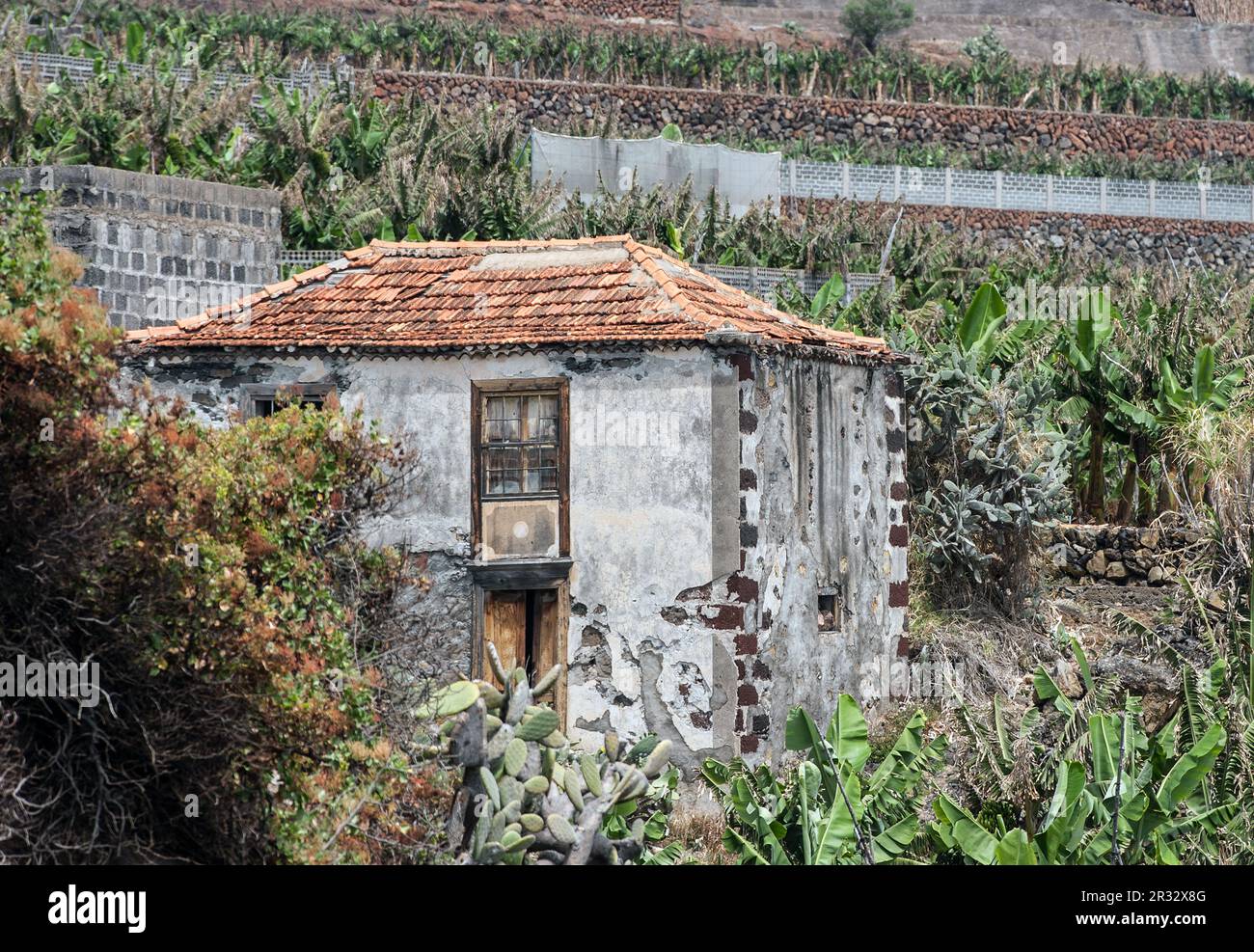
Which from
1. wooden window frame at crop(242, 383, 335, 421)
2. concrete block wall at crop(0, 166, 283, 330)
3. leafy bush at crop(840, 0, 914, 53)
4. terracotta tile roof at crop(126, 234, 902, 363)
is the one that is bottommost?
wooden window frame at crop(242, 383, 335, 421)

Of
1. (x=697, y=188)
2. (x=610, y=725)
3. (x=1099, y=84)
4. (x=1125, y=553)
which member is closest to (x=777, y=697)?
(x=610, y=725)

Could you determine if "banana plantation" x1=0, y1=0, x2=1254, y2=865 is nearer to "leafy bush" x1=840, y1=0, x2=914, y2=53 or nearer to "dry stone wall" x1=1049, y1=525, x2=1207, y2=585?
"dry stone wall" x1=1049, y1=525, x2=1207, y2=585

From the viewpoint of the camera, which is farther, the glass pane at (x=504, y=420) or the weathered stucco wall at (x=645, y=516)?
the glass pane at (x=504, y=420)

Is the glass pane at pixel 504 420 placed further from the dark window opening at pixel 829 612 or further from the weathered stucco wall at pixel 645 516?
the dark window opening at pixel 829 612

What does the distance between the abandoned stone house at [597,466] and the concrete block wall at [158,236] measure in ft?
4.21

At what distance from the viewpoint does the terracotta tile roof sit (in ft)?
63.1

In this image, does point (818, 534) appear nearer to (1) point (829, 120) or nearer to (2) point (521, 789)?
(2) point (521, 789)

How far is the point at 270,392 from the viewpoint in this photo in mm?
19625

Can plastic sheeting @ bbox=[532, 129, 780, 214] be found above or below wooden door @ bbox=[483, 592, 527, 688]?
above

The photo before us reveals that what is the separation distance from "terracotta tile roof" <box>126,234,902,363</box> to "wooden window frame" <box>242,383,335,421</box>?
39 cm

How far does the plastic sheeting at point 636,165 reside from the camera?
34281 mm

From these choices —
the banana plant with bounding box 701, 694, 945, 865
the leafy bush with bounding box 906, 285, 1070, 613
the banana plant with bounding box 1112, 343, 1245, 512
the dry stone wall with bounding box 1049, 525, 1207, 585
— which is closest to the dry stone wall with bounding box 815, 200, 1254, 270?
the banana plant with bounding box 1112, 343, 1245, 512

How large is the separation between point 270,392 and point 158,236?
2795mm

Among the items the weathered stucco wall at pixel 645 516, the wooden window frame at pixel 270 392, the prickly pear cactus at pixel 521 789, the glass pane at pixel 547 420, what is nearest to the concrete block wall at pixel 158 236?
the weathered stucco wall at pixel 645 516
